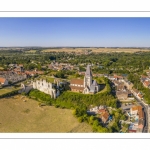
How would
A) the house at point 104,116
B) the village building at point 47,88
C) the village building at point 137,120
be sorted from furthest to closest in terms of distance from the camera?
the village building at point 47,88 < the house at point 104,116 < the village building at point 137,120

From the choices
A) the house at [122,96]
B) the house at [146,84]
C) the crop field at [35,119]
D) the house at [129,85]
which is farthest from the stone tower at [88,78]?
the house at [146,84]

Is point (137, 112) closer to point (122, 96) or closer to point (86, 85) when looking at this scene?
point (122, 96)

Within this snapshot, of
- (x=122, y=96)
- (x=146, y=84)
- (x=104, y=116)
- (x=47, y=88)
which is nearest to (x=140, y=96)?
(x=122, y=96)

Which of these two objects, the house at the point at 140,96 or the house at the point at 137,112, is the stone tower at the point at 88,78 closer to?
the house at the point at 137,112
